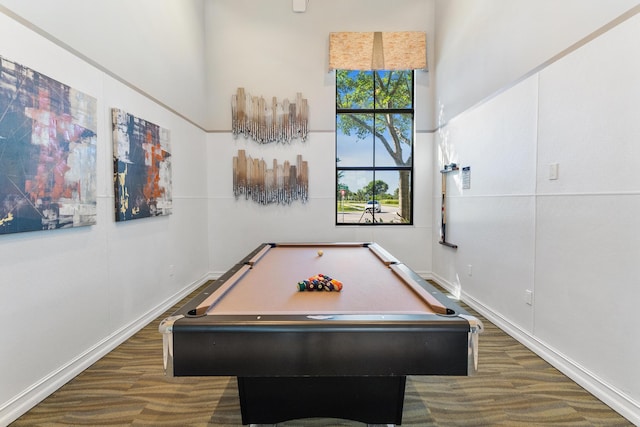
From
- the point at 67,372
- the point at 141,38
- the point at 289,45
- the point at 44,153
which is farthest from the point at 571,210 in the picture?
the point at 289,45

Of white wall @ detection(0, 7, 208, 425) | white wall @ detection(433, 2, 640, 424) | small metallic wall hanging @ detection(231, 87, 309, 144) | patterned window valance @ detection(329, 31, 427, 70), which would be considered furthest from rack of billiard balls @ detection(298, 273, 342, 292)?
patterned window valance @ detection(329, 31, 427, 70)

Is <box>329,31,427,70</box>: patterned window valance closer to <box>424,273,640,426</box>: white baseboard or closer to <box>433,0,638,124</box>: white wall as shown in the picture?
<box>433,0,638,124</box>: white wall

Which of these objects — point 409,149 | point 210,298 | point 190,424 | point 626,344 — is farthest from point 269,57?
point 626,344

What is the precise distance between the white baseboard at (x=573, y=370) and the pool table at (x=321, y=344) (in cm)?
136

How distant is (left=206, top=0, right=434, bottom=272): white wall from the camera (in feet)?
16.3

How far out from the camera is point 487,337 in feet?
10.0

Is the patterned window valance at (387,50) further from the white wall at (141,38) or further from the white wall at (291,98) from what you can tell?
the white wall at (141,38)

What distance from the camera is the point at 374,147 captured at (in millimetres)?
5293

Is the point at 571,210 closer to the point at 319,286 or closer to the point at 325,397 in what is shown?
the point at 319,286

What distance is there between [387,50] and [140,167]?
3.72m

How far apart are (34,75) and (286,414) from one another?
2.50m

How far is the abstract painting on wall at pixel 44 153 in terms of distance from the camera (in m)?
1.91

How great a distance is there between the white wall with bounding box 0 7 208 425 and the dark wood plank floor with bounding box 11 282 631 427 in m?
0.20

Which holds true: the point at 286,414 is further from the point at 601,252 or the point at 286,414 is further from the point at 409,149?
the point at 409,149
